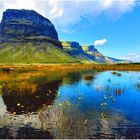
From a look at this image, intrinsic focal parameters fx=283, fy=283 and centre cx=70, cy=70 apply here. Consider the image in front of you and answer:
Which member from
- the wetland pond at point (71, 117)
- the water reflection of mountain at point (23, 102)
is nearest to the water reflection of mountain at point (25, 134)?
the wetland pond at point (71, 117)

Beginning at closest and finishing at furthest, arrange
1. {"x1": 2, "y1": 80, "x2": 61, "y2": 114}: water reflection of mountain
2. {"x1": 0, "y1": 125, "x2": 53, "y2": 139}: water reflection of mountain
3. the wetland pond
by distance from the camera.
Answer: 1. {"x1": 0, "y1": 125, "x2": 53, "y2": 139}: water reflection of mountain
2. the wetland pond
3. {"x1": 2, "y1": 80, "x2": 61, "y2": 114}: water reflection of mountain

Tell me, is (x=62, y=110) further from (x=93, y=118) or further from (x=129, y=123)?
(x=129, y=123)

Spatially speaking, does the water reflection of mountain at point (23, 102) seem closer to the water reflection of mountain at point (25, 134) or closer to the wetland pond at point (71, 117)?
the wetland pond at point (71, 117)

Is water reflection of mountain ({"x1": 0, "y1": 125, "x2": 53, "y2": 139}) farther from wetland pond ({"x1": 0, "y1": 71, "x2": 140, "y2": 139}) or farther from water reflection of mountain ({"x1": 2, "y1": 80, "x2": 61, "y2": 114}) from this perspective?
water reflection of mountain ({"x1": 2, "y1": 80, "x2": 61, "y2": 114})

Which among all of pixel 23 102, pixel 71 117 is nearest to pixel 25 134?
pixel 71 117

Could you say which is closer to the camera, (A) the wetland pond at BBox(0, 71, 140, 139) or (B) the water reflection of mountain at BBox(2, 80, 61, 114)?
(A) the wetland pond at BBox(0, 71, 140, 139)

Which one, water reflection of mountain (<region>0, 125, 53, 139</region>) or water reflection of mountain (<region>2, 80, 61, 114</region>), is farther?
water reflection of mountain (<region>2, 80, 61, 114</region>)

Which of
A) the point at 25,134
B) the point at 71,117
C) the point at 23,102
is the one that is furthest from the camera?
the point at 23,102

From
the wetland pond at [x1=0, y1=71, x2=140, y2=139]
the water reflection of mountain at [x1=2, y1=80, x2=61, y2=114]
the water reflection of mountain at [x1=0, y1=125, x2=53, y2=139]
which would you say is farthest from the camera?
the water reflection of mountain at [x1=2, y1=80, x2=61, y2=114]

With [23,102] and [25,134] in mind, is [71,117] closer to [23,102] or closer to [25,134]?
[25,134]

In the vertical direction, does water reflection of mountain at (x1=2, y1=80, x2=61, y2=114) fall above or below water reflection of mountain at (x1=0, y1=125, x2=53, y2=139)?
above

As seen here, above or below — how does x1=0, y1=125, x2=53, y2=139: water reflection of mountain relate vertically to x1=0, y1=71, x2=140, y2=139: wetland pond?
below

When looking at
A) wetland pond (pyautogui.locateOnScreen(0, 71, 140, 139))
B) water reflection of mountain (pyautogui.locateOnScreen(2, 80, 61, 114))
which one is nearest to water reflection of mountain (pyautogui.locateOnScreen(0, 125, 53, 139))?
wetland pond (pyautogui.locateOnScreen(0, 71, 140, 139))

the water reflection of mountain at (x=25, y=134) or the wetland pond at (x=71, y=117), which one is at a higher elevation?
the wetland pond at (x=71, y=117)
